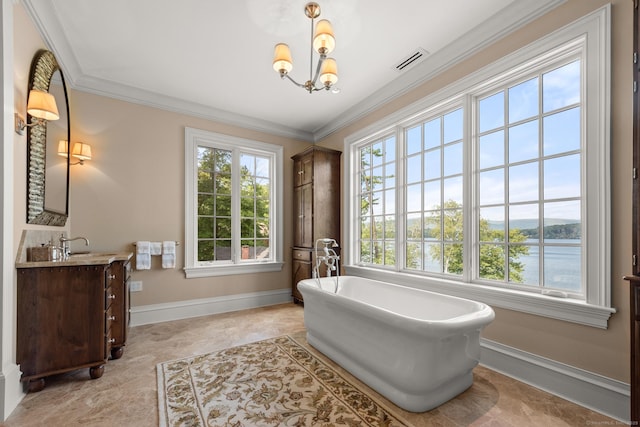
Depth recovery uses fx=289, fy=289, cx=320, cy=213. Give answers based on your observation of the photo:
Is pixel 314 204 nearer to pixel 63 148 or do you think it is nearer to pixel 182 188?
pixel 182 188

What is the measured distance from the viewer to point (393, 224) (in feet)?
11.5

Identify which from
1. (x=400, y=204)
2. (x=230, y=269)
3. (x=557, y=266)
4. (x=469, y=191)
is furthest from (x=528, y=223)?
(x=230, y=269)

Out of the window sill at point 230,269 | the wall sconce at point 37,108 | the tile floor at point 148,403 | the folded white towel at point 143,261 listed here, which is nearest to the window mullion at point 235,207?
the window sill at point 230,269

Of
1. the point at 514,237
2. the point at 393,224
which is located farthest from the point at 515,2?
the point at 393,224

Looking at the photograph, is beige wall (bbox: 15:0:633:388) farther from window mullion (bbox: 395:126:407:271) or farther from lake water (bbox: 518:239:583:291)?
window mullion (bbox: 395:126:407:271)

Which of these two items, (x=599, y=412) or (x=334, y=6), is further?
(x=334, y=6)

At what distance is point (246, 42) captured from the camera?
261cm

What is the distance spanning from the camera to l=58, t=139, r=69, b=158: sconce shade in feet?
8.84

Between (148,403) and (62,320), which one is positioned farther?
(62,320)

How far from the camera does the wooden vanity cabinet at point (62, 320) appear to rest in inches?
78.2

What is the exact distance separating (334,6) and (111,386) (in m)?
3.26

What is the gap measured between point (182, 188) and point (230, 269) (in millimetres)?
1276

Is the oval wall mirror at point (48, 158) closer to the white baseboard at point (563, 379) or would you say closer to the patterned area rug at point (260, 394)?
the patterned area rug at point (260, 394)

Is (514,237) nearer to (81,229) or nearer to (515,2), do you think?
(515,2)
